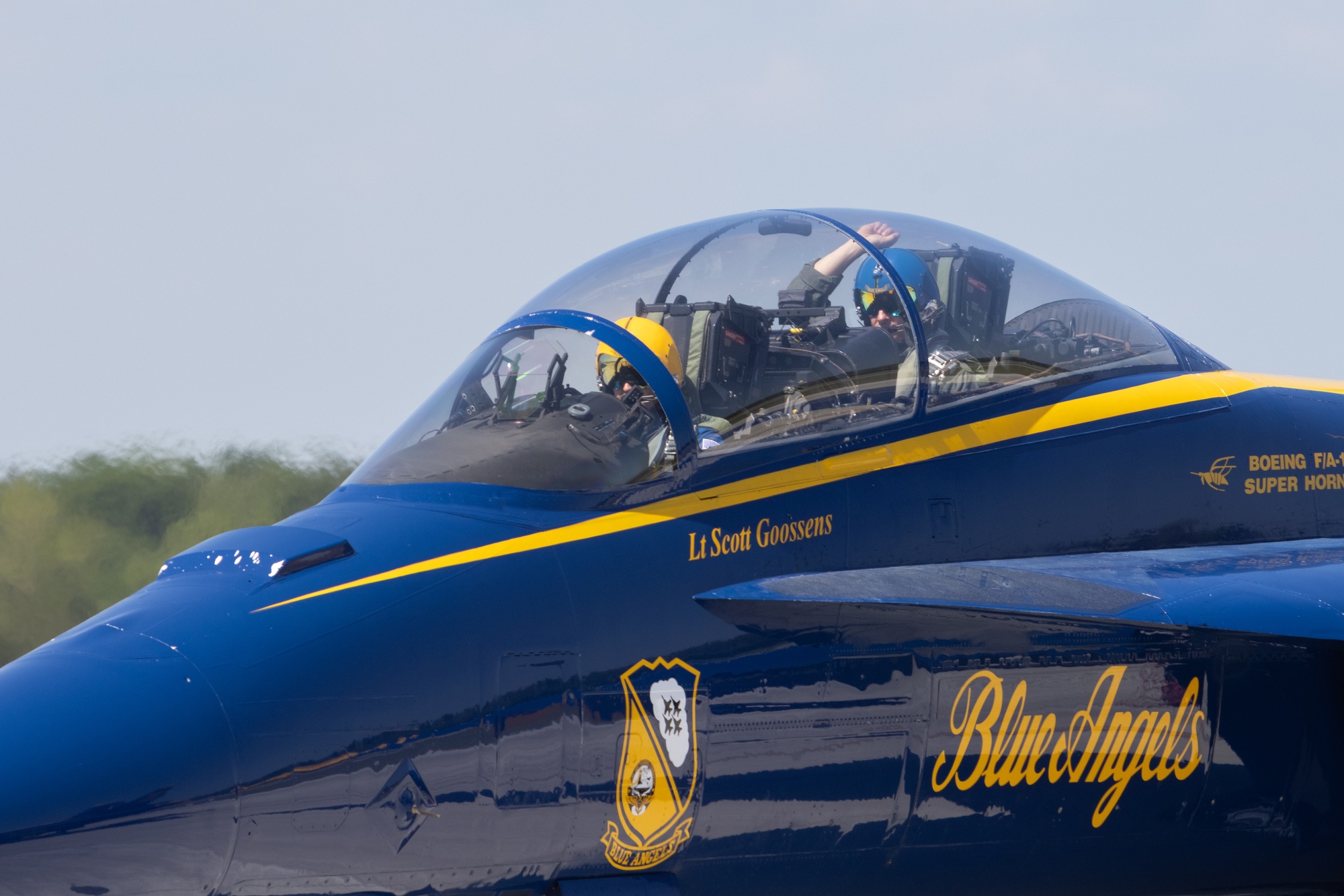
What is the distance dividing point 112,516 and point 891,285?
55.3ft

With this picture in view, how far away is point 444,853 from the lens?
499cm

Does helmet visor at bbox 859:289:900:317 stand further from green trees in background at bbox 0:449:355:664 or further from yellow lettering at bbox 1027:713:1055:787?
green trees in background at bbox 0:449:355:664

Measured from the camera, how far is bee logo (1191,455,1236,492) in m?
7.22

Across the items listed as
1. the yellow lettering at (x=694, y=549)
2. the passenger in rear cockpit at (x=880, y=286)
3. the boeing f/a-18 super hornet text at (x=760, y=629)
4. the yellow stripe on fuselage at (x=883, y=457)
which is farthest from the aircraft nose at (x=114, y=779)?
the passenger in rear cockpit at (x=880, y=286)

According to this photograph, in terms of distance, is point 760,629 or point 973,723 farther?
point 973,723

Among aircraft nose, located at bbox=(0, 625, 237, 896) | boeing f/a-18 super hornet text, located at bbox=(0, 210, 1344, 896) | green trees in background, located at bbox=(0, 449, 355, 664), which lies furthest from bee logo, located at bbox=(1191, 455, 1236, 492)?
green trees in background, located at bbox=(0, 449, 355, 664)

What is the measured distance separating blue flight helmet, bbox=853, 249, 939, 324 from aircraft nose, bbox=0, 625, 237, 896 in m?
3.42

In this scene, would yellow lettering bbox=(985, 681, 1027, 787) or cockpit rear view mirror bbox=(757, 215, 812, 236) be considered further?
cockpit rear view mirror bbox=(757, 215, 812, 236)

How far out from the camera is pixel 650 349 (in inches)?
240

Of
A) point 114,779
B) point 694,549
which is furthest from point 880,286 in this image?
point 114,779

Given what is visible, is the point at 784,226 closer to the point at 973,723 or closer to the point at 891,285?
the point at 891,285

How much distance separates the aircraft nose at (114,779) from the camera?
431cm

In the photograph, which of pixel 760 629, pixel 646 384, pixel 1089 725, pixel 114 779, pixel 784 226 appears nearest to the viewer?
pixel 114 779

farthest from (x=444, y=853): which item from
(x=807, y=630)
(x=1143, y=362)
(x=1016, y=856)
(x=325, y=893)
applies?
(x=1143, y=362)
